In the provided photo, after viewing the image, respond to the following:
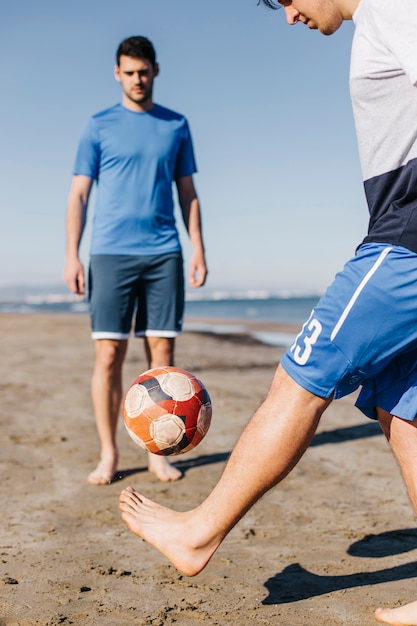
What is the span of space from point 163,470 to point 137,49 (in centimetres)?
272

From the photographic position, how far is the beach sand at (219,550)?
98.6 inches

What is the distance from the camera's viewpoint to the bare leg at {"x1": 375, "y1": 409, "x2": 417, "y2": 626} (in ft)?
7.66

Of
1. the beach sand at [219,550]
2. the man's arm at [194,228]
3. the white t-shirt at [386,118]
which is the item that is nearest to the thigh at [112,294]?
the man's arm at [194,228]

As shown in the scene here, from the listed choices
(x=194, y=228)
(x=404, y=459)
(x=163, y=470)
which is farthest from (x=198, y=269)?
(x=404, y=459)

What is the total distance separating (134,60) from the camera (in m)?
4.25

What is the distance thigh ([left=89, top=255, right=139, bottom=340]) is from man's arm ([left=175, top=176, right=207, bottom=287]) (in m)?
0.54

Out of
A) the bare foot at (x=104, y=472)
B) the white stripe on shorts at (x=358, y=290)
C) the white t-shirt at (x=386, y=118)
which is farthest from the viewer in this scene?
the bare foot at (x=104, y=472)

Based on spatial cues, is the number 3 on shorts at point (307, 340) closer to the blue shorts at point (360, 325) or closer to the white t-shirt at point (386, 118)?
the blue shorts at point (360, 325)

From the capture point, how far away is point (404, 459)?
2424 millimetres

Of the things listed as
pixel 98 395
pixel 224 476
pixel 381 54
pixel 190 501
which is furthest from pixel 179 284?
pixel 381 54

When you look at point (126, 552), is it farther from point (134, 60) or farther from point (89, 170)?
point (134, 60)

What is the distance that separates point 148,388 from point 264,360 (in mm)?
8583

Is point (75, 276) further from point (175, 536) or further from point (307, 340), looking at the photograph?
point (307, 340)

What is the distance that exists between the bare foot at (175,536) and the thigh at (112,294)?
1.83 metres
